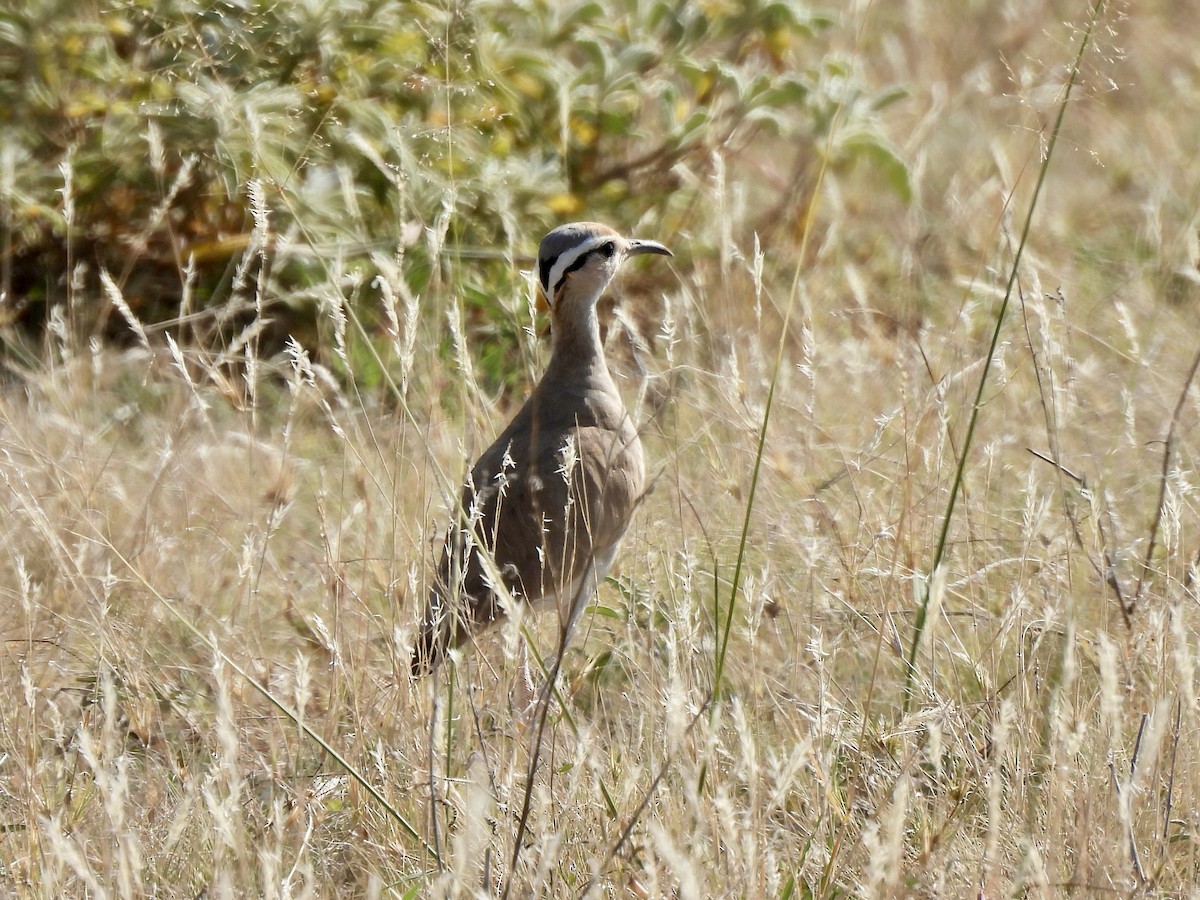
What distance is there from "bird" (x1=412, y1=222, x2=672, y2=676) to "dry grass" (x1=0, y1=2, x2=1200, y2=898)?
0.41 ft

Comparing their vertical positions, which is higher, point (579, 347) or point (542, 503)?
point (579, 347)

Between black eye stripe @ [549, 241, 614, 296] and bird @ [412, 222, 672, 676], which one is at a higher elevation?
black eye stripe @ [549, 241, 614, 296]

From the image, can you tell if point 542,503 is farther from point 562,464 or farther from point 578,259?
point 578,259

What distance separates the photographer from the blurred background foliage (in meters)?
4.50

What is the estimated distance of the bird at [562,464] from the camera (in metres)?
3.83

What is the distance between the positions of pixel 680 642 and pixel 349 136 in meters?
2.13

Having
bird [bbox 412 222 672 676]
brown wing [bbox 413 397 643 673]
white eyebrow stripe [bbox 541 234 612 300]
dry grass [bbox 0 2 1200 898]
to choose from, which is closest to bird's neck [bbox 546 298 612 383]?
bird [bbox 412 222 672 676]

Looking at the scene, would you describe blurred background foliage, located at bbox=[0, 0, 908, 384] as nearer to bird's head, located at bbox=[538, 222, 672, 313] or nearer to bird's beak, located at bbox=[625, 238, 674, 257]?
bird's head, located at bbox=[538, 222, 672, 313]

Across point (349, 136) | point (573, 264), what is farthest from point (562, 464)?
point (349, 136)

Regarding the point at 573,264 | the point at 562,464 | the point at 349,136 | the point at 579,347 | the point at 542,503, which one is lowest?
the point at 542,503

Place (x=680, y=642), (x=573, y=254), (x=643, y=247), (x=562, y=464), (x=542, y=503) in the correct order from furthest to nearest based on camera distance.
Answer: (x=643, y=247) < (x=573, y=254) < (x=542, y=503) < (x=562, y=464) < (x=680, y=642)

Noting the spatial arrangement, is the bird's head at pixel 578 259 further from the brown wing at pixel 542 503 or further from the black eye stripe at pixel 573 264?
the brown wing at pixel 542 503

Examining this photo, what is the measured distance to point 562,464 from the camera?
3.71 m

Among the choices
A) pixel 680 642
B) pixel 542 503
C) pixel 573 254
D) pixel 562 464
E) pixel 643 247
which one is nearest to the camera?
Result: pixel 680 642
